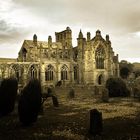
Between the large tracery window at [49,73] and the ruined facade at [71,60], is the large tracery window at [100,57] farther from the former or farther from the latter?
the large tracery window at [49,73]

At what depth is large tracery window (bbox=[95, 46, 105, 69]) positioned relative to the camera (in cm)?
7425

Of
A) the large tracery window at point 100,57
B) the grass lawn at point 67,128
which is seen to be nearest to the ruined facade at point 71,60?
the large tracery window at point 100,57

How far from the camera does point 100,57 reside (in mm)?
74688

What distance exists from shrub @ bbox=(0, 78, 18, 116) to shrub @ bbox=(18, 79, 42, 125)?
393 centimetres

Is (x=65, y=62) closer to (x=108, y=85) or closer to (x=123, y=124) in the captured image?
(x=108, y=85)

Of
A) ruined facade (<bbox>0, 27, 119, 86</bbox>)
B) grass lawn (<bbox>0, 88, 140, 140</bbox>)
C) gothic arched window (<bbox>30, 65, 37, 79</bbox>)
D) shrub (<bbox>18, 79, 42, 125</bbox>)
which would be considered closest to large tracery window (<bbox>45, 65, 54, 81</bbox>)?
ruined facade (<bbox>0, 27, 119, 86</bbox>)

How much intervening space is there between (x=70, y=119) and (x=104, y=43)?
5504 centimetres

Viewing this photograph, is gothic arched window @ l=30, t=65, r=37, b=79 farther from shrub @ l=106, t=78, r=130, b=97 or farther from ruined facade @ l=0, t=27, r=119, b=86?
shrub @ l=106, t=78, r=130, b=97

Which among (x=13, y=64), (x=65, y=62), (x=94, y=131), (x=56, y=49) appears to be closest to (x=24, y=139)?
(x=94, y=131)

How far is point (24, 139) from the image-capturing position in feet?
50.8

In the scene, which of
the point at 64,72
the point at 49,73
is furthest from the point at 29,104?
the point at 64,72

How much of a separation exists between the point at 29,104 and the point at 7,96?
4.53 metres

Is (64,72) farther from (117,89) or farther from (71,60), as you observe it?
(117,89)

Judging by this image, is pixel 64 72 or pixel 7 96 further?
pixel 64 72
